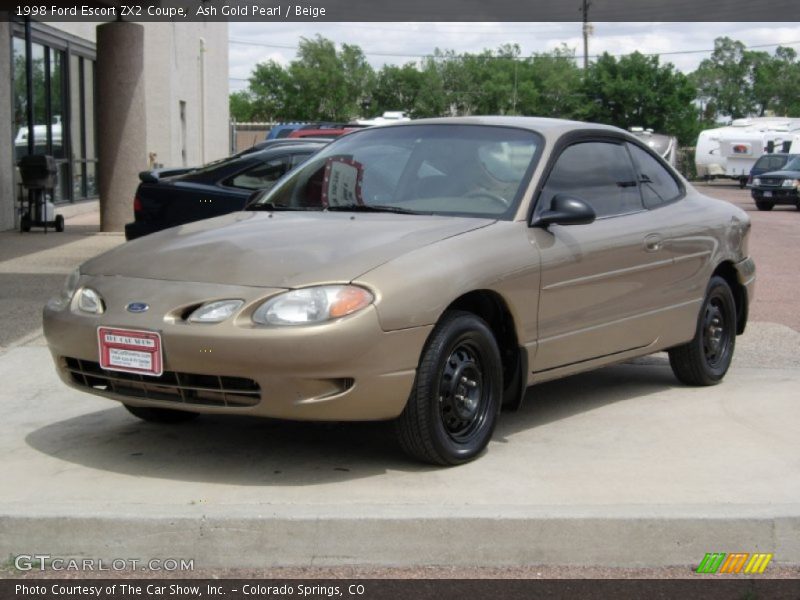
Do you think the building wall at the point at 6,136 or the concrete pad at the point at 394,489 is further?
the building wall at the point at 6,136

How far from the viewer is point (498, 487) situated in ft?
16.4

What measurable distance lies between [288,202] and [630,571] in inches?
109

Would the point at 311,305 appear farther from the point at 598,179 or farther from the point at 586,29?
the point at 586,29

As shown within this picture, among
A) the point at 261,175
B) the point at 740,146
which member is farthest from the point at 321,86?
the point at 261,175

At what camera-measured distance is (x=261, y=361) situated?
4.74 metres

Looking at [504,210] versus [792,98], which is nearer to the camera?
[504,210]

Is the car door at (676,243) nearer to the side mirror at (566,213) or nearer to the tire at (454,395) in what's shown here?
the side mirror at (566,213)

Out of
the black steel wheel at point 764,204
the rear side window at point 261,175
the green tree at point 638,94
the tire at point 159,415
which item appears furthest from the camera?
the green tree at point 638,94

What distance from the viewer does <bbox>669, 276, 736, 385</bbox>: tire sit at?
7.13 meters

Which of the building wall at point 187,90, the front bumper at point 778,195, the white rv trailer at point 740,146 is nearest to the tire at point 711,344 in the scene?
the building wall at point 187,90

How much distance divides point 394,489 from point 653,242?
2.40 m

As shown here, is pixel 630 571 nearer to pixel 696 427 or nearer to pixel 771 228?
pixel 696 427

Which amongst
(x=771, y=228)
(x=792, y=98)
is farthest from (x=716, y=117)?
(x=771, y=228)

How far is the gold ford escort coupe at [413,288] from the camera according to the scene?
4.84 meters
